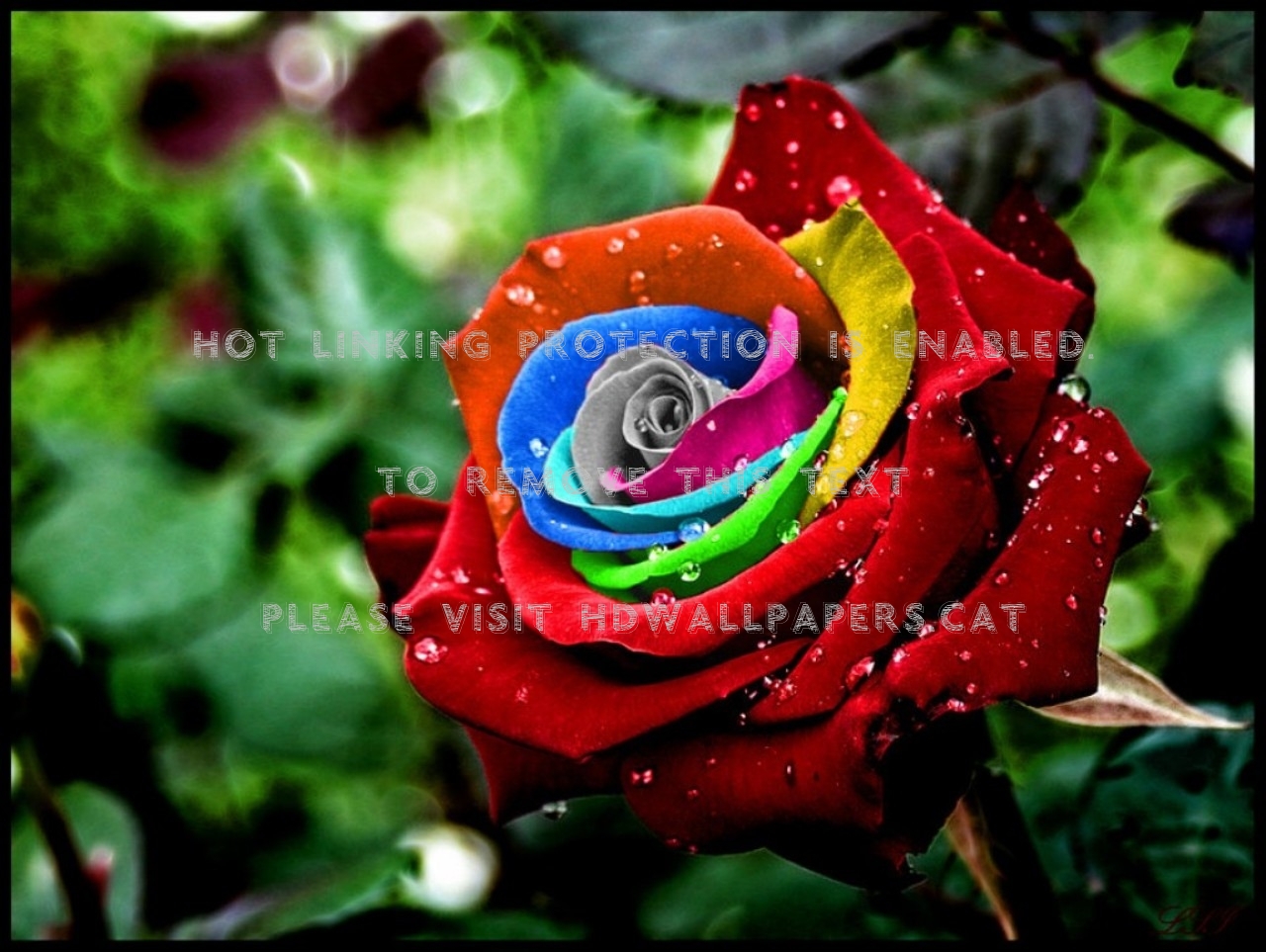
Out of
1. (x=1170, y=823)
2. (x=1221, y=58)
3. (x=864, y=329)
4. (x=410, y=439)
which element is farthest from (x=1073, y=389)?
(x=410, y=439)

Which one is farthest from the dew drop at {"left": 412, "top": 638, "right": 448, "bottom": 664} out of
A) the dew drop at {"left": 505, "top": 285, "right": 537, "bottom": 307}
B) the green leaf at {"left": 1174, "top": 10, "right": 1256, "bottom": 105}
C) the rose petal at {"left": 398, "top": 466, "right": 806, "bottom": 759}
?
the green leaf at {"left": 1174, "top": 10, "right": 1256, "bottom": 105}

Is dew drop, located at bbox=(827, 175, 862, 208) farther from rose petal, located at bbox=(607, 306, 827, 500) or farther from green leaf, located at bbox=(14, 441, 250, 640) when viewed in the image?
green leaf, located at bbox=(14, 441, 250, 640)

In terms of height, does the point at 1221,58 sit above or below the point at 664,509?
above

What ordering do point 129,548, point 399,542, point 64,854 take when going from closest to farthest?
point 399,542, point 64,854, point 129,548

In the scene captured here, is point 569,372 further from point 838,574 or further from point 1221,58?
point 1221,58

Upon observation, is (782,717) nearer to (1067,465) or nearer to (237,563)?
(1067,465)

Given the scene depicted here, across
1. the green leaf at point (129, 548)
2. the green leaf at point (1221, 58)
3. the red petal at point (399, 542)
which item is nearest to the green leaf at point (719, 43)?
the green leaf at point (1221, 58)

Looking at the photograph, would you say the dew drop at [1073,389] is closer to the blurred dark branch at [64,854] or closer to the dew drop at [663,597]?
the dew drop at [663,597]
